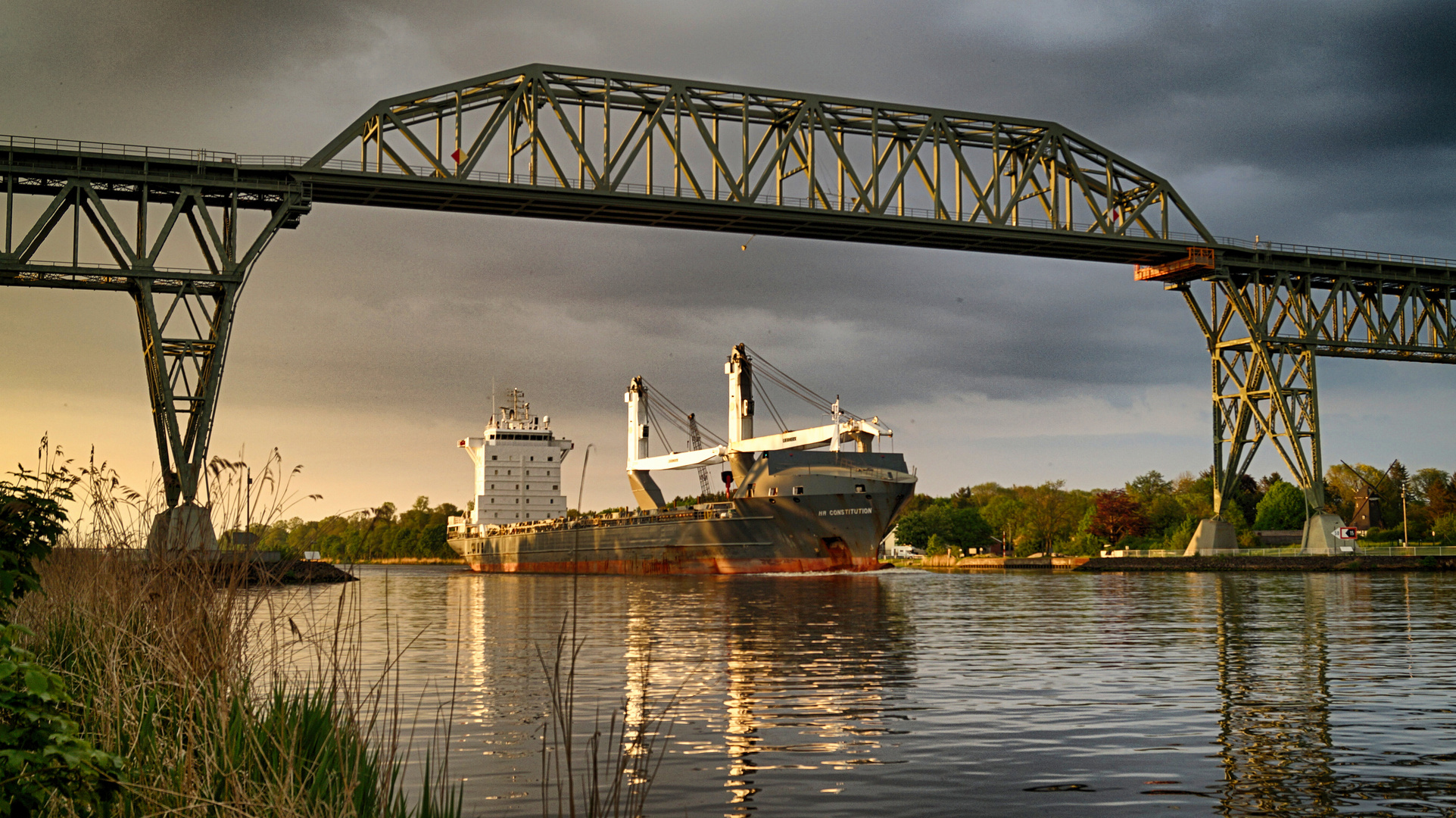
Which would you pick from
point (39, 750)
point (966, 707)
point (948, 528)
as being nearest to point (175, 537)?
point (39, 750)

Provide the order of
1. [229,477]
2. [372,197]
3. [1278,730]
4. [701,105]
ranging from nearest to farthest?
1. [229,477]
2. [1278,730]
3. [372,197]
4. [701,105]

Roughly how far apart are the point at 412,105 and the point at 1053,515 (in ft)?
305

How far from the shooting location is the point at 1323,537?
2421 inches

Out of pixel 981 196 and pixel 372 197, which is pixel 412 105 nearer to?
pixel 372 197

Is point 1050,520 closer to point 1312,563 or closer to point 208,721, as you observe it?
point 1312,563

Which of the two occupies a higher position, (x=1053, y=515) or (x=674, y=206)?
(x=674, y=206)

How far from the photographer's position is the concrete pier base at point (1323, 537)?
61.3 metres

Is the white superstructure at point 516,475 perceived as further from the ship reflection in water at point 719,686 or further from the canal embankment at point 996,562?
the ship reflection in water at point 719,686

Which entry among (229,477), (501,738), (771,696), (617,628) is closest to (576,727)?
(501,738)

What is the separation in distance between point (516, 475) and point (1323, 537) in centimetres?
6448

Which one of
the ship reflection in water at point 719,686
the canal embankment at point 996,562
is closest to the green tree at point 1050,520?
the canal embankment at point 996,562

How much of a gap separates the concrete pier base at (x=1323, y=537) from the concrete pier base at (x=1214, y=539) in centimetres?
412

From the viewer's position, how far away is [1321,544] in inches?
2424

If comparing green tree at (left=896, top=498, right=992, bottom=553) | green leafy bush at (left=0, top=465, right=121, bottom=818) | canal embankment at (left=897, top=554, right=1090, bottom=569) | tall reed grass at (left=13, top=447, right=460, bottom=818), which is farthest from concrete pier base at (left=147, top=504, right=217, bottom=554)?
green tree at (left=896, top=498, right=992, bottom=553)
